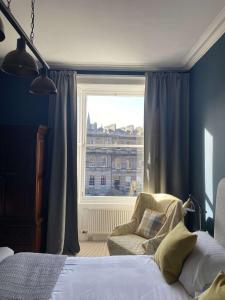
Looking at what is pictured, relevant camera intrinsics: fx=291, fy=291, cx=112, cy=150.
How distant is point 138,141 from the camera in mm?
Result: 4793

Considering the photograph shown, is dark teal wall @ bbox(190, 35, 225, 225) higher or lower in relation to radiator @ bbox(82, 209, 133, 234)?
higher

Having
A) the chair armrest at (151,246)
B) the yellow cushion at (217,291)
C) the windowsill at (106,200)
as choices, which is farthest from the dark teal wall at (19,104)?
the yellow cushion at (217,291)

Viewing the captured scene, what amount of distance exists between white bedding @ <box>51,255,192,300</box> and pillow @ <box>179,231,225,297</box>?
75mm

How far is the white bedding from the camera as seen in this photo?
6.07ft

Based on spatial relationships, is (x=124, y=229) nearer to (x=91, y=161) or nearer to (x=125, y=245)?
(x=125, y=245)

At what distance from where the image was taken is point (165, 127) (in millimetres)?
4172

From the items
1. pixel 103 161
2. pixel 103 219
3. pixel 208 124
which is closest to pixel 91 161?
pixel 103 161

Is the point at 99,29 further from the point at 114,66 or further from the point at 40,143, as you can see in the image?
the point at 40,143

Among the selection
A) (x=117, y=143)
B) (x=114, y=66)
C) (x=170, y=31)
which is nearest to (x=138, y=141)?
(x=117, y=143)

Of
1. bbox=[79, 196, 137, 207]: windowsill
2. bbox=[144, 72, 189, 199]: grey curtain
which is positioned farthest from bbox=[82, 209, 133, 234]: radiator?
bbox=[144, 72, 189, 199]: grey curtain

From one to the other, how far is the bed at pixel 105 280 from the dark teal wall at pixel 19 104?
243 centimetres

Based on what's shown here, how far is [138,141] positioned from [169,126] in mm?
732

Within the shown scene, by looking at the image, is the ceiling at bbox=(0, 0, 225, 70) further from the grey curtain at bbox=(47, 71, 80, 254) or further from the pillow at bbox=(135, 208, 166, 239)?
the pillow at bbox=(135, 208, 166, 239)

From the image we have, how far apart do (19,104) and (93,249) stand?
2405 mm
